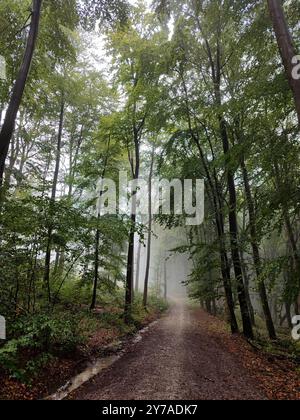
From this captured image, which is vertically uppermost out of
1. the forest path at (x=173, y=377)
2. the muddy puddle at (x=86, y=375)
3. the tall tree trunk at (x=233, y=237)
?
the tall tree trunk at (x=233, y=237)

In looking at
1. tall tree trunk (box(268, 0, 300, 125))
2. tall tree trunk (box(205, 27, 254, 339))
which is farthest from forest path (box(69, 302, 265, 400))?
tall tree trunk (box(268, 0, 300, 125))

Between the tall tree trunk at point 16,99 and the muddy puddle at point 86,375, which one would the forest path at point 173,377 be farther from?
the tall tree trunk at point 16,99

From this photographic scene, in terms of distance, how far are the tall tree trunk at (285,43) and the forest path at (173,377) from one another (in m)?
5.74

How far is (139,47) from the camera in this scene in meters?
12.8

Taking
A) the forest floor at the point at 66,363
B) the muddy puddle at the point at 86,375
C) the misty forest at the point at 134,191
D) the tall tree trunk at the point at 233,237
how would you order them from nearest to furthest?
the forest floor at the point at 66,363
the muddy puddle at the point at 86,375
the misty forest at the point at 134,191
the tall tree trunk at the point at 233,237

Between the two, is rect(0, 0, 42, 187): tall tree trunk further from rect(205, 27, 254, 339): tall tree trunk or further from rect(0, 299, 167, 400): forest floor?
rect(205, 27, 254, 339): tall tree trunk

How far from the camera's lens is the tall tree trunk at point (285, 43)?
529cm

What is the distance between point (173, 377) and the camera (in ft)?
18.9

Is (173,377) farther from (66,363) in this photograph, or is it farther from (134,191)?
(134,191)

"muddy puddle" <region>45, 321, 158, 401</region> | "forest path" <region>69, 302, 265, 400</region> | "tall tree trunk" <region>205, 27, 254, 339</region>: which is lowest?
"muddy puddle" <region>45, 321, 158, 401</region>

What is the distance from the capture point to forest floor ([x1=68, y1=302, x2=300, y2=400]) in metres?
5.01

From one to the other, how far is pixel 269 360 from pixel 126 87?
1347 centimetres
